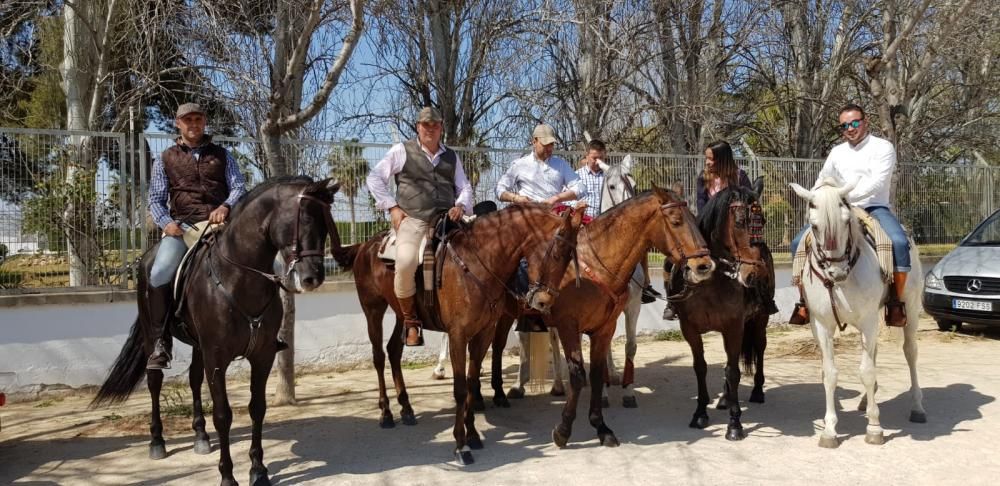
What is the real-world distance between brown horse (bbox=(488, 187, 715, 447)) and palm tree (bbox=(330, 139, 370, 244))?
416 centimetres

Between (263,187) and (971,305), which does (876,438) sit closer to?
(263,187)

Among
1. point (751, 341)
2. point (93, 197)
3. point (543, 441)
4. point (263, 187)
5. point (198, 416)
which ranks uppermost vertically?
point (93, 197)

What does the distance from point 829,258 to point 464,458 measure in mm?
2995

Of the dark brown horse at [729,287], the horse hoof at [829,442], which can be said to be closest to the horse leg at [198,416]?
the dark brown horse at [729,287]

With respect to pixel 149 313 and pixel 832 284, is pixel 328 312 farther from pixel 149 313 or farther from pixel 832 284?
pixel 832 284

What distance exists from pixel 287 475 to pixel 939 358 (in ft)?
26.9

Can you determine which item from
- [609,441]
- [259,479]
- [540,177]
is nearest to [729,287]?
[609,441]

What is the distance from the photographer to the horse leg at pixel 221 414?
15.7 ft

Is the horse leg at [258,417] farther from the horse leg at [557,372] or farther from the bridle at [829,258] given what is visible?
the bridle at [829,258]

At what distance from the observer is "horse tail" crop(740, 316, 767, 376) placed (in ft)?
23.0

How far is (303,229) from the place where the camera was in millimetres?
4621

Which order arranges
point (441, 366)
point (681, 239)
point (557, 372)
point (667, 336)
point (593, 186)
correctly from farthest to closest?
point (667, 336) → point (441, 366) → point (593, 186) → point (557, 372) → point (681, 239)

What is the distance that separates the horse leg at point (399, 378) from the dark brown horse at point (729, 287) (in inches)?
96.6

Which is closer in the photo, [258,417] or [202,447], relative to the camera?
[258,417]
